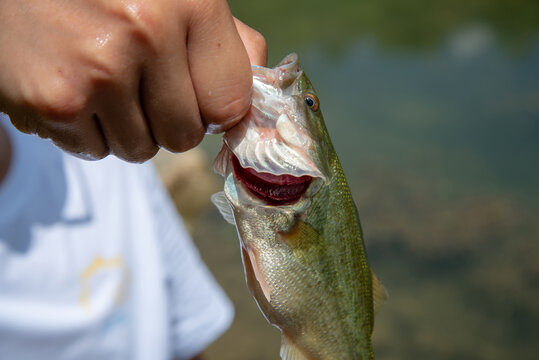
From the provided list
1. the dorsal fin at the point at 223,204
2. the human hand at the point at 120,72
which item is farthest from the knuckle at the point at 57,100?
the dorsal fin at the point at 223,204

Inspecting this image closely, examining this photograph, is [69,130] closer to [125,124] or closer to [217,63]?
[125,124]

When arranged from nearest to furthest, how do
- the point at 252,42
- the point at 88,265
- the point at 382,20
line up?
1. the point at 252,42
2. the point at 88,265
3. the point at 382,20

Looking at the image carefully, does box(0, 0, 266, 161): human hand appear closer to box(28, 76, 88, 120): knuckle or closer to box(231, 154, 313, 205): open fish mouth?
box(28, 76, 88, 120): knuckle

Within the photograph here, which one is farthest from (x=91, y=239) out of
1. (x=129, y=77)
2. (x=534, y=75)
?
(x=534, y=75)

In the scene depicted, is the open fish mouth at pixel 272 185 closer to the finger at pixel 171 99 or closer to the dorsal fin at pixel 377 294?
the finger at pixel 171 99

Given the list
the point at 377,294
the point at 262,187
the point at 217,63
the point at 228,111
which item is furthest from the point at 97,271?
the point at 217,63

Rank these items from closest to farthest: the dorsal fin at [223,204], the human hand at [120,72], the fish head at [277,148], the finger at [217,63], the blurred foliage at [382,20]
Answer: the human hand at [120,72] → the finger at [217,63] → the fish head at [277,148] → the dorsal fin at [223,204] → the blurred foliage at [382,20]

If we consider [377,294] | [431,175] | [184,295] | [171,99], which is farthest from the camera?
[431,175]
